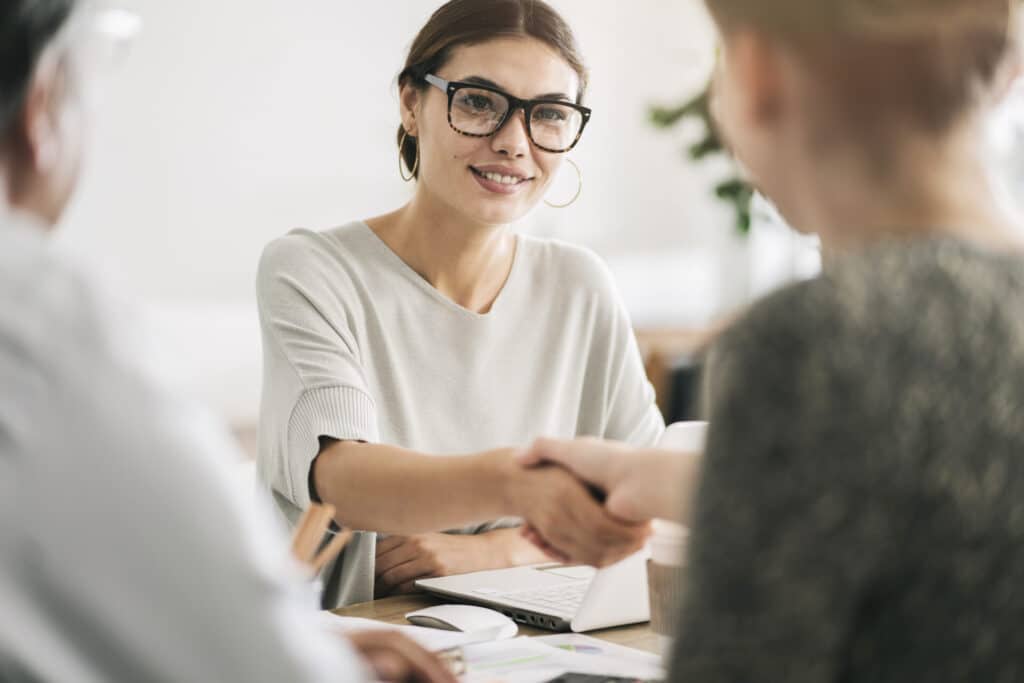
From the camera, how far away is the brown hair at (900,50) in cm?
84

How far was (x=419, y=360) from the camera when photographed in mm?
2211

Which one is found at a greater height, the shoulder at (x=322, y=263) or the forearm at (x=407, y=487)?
the shoulder at (x=322, y=263)

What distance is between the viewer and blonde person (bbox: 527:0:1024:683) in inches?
29.5

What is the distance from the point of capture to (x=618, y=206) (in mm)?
6449

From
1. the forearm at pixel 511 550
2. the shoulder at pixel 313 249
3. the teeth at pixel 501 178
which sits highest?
the teeth at pixel 501 178

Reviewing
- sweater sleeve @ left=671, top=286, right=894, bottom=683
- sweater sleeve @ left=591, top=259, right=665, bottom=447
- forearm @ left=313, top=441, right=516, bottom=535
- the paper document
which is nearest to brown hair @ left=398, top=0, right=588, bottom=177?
sweater sleeve @ left=591, top=259, right=665, bottom=447

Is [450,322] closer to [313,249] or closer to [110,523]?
[313,249]

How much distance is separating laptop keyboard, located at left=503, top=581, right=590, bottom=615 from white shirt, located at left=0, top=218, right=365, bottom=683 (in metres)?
0.90

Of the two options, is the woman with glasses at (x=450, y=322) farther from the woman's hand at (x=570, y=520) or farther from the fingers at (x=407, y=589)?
the woman's hand at (x=570, y=520)

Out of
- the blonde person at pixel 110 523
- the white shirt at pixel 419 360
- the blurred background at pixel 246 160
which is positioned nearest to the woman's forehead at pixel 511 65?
the white shirt at pixel 419 360

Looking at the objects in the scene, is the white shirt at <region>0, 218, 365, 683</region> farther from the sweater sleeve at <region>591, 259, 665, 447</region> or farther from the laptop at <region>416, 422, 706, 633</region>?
the sweater sleeve at <region>591, 259, 665, 447</region>

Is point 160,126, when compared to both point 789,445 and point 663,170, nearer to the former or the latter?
point 663,170

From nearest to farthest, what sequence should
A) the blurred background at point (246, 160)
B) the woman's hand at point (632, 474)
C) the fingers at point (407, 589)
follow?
the woman's hand at point (632, 474) → the fingers at point (407, 589) → the blurred background at point (246, 160)

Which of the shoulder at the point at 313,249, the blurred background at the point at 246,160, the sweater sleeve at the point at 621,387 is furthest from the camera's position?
the blurred background at the point at 246,160
